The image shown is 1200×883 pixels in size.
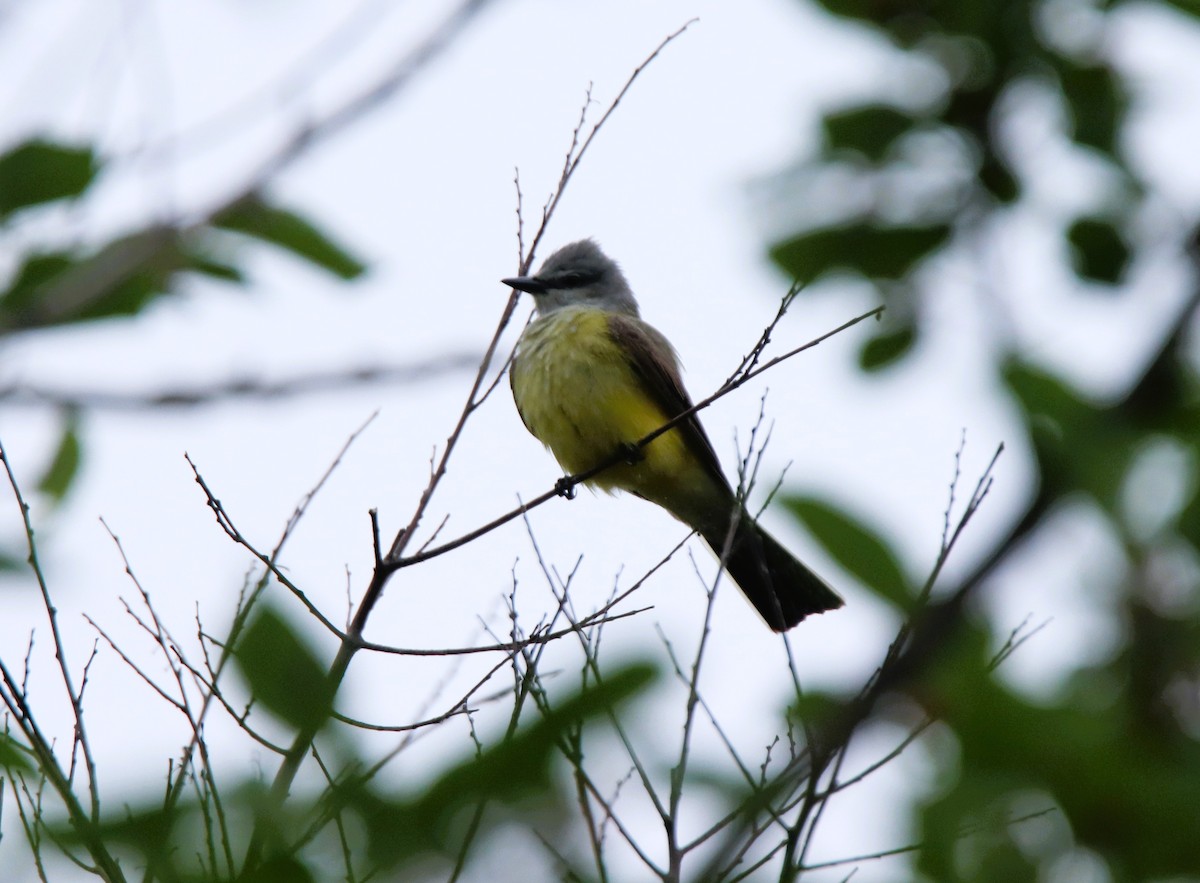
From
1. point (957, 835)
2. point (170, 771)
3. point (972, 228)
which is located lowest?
point (957, 835)

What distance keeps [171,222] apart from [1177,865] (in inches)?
130

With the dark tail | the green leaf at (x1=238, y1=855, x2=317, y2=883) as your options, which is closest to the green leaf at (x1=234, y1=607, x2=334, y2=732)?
the green leaf at (x1=238, y1=855, x2=317, y2=883)

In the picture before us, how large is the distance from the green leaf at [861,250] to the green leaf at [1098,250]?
0.34 m

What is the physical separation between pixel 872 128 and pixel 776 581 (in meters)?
2.47

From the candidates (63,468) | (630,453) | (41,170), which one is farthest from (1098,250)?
(63,468)

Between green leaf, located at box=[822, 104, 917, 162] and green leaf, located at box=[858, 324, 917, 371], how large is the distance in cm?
48

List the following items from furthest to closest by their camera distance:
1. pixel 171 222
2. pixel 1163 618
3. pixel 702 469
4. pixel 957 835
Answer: pixel 702 469, pixel 1163 618, pixel 171 222, pixel 957 835

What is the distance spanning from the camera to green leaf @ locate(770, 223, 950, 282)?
358cm

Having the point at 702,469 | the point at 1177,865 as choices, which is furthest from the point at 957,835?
the point at 702,469

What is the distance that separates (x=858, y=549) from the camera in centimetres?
290

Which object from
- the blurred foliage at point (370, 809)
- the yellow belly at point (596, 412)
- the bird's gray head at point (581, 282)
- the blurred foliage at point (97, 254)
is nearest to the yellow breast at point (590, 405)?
the yellow belly at point (596, 412)

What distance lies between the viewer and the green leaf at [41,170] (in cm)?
359

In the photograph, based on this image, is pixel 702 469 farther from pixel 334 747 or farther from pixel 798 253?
pixel 334 747

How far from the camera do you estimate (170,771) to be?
2705 mm
